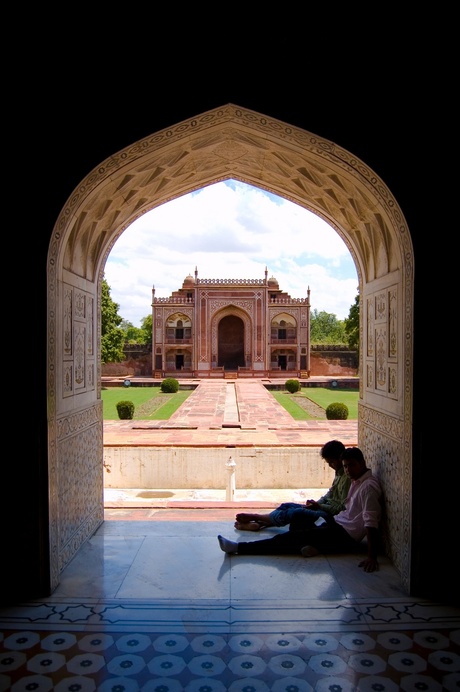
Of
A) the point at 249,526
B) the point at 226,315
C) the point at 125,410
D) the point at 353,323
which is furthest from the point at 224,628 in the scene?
the point at 226,315

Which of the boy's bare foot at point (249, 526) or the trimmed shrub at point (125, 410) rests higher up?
the boy's bare foot at point (249, 526)

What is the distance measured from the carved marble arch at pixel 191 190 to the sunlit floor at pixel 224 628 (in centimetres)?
27

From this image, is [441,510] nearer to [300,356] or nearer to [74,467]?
[74,467]

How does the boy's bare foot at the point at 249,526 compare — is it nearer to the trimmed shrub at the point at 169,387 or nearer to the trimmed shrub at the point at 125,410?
the trimmed shrub at the point at 125,410

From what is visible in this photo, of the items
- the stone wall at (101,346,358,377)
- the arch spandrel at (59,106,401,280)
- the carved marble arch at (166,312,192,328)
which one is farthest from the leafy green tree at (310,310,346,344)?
the arch spandrel at (59,106,401,280)

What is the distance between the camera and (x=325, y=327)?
206ft

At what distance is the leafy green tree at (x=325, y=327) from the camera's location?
53750 mm

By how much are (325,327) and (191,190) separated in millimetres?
60093

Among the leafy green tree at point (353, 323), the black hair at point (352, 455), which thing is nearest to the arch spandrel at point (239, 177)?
the black hair at point (352, 455)

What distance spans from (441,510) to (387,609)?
580 mm

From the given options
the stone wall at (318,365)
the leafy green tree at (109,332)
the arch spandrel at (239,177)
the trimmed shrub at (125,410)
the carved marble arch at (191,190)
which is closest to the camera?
the carved marble arch at (191,190)

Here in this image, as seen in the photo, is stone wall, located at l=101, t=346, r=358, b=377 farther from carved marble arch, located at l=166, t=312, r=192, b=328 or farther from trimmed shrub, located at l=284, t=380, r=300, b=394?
trimmed shrub, located at l=284, t=380, r=300, b=394

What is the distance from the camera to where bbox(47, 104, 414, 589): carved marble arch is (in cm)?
284

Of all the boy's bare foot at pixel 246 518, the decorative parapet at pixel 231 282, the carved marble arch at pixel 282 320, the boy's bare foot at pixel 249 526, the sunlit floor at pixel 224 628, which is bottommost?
the sunlit floor at pixel 224 628
